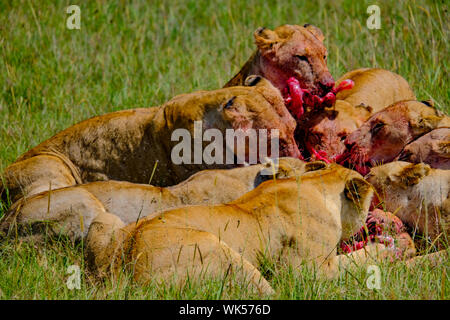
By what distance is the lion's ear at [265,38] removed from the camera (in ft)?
21.2

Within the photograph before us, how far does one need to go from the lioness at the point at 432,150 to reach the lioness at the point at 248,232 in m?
0.76

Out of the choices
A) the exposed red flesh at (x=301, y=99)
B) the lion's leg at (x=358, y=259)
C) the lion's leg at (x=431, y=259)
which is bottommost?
the lion's leg at (x=431, y=259)

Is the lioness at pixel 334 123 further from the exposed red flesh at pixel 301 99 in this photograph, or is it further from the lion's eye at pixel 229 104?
the lion's eye at pixel 229 104

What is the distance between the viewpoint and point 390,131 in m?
5.80

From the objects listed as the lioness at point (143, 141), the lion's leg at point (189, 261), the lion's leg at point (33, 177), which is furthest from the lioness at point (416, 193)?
the lion's leg at point (33, 177)

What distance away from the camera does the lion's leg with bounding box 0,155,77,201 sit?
6164mm

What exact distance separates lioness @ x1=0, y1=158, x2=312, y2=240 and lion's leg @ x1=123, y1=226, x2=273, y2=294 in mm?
920

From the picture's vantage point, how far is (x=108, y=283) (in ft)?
14.3

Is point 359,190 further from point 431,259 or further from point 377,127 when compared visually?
point 377,127

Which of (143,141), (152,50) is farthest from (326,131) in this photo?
(152,50)

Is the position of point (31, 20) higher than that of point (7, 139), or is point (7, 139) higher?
point (31, 20)
